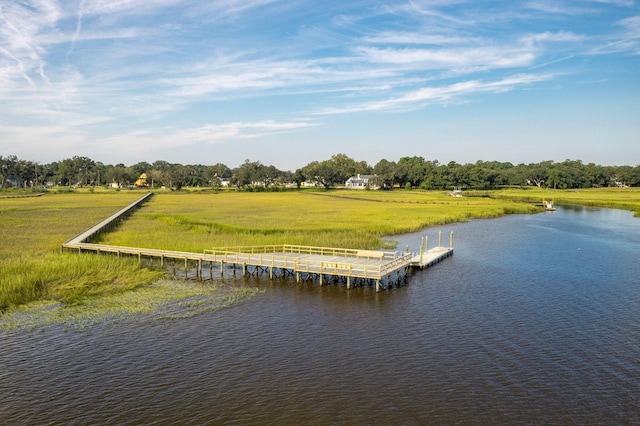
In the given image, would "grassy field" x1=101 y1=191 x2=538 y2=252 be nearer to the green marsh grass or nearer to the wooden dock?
the wooden dock

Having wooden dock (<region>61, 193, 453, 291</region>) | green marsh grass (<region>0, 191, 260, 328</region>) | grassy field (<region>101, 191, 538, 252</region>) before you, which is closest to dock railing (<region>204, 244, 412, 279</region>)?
wooden dock (<region>61, 193, 453, 291</region>)

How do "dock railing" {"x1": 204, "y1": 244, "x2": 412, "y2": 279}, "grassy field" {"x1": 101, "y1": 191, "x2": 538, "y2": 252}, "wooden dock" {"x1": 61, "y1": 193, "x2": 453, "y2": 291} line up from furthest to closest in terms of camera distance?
"grassy field" {"x1": 101, "y1": 191, "x2": 538, "y2": 252}
"wooden dock" {"x1": 61, "y1": 193, "x2": 453, "y2": 291}
"dock railing" {"x1": 204, "y1": 244, "x2": 412, "y2": 279}

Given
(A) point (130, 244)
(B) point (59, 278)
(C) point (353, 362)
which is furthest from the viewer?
(A) point (130, 244)

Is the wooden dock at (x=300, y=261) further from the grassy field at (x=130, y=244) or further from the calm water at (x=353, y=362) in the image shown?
the grassy field at (x=130, y=244)

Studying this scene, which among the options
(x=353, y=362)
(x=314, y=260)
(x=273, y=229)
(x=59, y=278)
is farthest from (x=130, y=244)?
(x=353, y=362)

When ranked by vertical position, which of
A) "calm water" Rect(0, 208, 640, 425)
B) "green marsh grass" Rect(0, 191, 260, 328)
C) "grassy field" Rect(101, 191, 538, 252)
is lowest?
"calm water" Rect(0, 208, 640, 425)

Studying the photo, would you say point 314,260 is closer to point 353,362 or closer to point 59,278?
point 353,362
